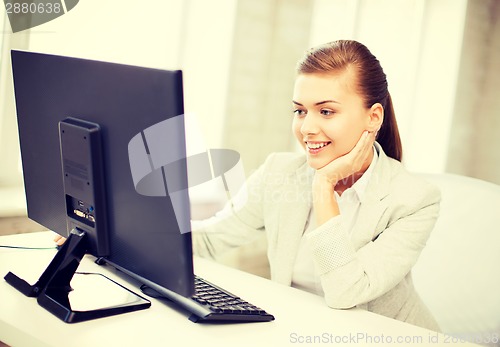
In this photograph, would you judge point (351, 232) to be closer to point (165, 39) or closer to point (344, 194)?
point (344, 194)

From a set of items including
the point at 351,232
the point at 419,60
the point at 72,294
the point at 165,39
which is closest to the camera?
the point at 72,294

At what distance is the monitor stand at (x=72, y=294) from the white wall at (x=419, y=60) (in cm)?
239

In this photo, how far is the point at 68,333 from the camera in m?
0.85

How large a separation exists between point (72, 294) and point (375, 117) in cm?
94

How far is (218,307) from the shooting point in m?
0.98

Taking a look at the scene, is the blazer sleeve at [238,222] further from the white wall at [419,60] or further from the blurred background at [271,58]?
the white wall at [419,60]

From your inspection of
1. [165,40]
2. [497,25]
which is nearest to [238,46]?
[165,40]

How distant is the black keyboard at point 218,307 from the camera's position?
3.14 ft

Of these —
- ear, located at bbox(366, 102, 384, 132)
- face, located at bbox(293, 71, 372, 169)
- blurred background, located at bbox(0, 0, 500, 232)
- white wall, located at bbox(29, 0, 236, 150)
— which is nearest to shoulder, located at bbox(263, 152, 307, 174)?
face, located at bbox(293, 71, 372, 169)

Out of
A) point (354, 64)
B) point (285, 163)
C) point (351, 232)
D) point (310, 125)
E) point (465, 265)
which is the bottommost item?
point (465, 265)

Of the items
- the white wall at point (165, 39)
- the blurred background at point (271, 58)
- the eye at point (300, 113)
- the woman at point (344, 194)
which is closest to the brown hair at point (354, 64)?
the woman at point (344, 194)

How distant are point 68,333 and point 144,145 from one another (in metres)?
0.32

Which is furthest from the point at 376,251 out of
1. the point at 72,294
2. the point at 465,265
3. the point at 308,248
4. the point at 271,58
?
the point at 271,58

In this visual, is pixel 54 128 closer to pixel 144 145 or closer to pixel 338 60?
pixel 144 145
